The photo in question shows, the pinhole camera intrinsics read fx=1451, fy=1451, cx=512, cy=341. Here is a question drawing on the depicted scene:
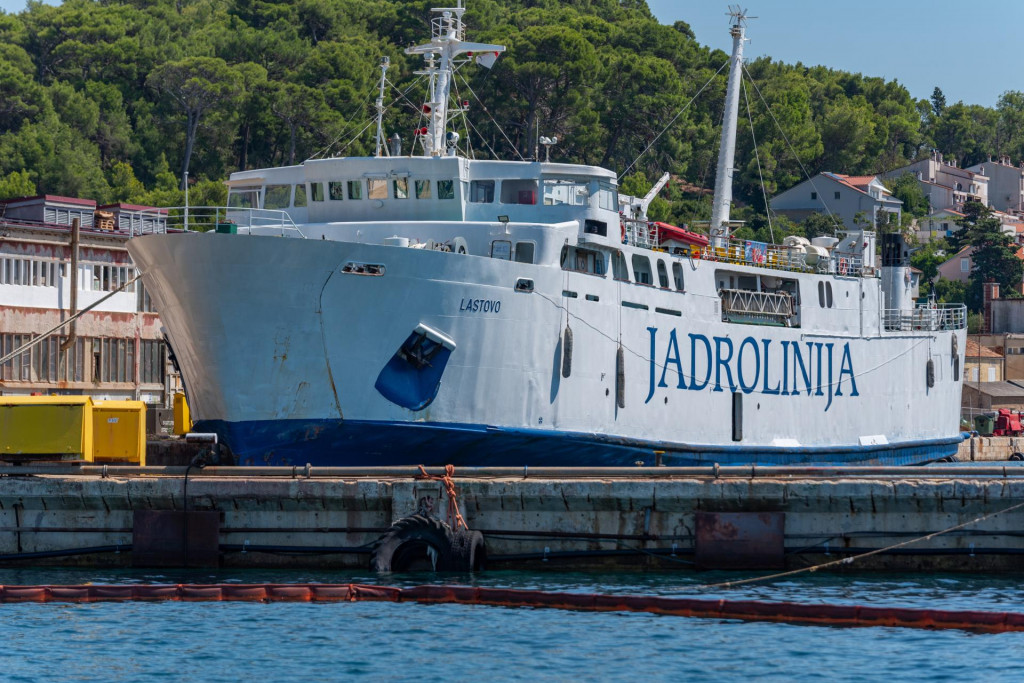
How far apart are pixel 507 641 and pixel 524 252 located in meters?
13.4

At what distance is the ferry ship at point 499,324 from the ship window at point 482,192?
0.06 meters

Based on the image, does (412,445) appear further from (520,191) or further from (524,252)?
(520,191)

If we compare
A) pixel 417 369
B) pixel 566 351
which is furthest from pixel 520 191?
pixel 417 369

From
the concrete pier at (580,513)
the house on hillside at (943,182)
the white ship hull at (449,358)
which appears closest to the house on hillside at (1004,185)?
the house on hillside at (943,182)

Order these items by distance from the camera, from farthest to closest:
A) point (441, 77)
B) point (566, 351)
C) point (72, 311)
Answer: point (72, 311) < point (441, 77) < point (566, 351)

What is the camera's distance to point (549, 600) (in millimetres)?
20531

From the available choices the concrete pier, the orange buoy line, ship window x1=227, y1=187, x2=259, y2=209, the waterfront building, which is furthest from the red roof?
the orange buoy line

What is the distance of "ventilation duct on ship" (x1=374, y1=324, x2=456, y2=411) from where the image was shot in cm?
2822

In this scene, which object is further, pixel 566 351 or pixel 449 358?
pixel 566 351

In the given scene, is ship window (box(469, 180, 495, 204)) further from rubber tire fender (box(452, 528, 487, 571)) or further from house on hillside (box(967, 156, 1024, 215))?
house on hillside (box(967, 156, 1024, 215))

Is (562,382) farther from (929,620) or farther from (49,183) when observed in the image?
(49,183)

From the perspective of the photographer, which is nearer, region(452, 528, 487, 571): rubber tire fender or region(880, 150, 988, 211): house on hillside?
region(452, 528, 487, 571): rubber tire fender

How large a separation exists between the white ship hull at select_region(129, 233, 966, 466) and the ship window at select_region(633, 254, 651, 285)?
376 millimetres

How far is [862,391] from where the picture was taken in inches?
1614
